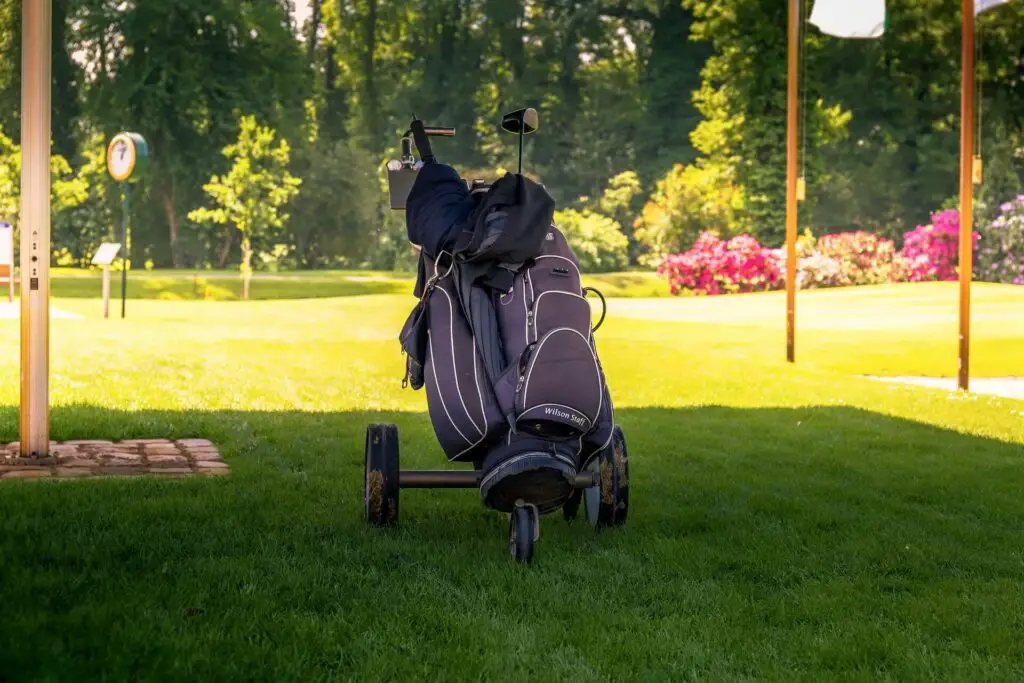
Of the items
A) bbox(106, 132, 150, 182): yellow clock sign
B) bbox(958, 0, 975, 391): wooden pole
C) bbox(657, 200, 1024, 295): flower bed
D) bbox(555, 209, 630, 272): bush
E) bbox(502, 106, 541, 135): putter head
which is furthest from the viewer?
bbox(555, 209, 630, 272): bush

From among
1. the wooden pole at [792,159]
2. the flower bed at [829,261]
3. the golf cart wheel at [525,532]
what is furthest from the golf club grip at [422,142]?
the flower bed at [829,261]

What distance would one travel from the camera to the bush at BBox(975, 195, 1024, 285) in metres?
27.4

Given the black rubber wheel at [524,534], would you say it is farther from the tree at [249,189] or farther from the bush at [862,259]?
the bush at [862,259]

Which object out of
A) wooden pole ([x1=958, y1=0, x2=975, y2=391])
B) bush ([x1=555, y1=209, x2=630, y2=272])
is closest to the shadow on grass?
wooden pole ([x1=958, y1=0, x2=975, y2=391])

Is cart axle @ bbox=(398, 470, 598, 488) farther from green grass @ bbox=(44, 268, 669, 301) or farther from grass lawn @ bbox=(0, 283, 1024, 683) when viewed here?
green grass @ bbox=(44, 268, 669, 301)

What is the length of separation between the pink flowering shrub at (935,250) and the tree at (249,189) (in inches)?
504

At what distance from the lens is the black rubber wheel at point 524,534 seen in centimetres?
422

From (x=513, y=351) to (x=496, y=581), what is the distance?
69 centimetres

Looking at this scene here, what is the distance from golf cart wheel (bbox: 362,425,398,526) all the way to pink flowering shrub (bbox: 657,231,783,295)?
2461 cm

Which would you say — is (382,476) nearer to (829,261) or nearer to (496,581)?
(496,581)

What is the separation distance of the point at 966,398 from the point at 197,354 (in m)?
7.08

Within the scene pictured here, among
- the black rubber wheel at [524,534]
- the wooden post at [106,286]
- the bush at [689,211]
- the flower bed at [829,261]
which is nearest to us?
the black rubber wheel at [524,534]

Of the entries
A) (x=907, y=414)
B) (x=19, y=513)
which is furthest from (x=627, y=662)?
(x=907, y=414)

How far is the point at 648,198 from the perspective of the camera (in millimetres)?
32656
